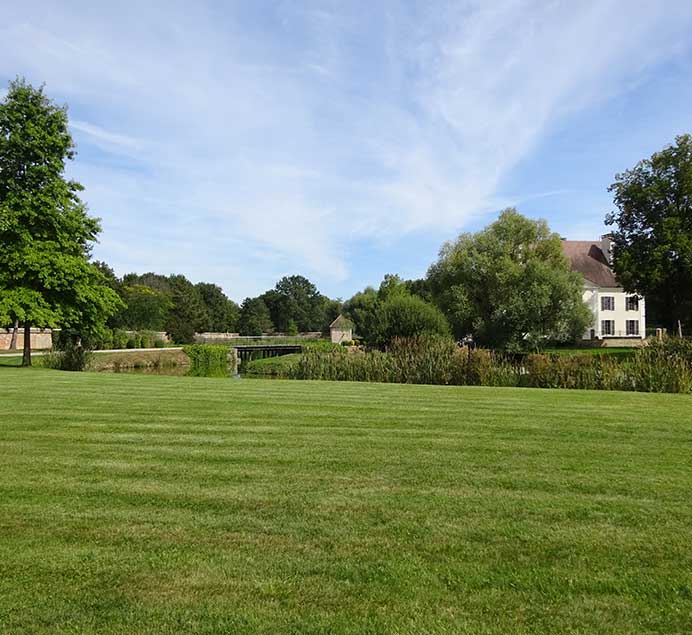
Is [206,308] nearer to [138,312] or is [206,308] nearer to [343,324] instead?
[343,324]

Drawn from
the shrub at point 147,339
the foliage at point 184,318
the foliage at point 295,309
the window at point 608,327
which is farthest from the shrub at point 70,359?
the foliage at point 295,309

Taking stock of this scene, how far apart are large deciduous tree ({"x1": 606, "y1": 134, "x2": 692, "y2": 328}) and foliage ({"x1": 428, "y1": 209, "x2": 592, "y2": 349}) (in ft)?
12.4

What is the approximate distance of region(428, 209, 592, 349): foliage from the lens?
104ft

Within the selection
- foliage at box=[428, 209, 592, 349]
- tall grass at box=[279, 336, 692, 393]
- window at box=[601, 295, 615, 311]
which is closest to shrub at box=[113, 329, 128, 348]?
foliage at box=[428, 209, 592, 349]

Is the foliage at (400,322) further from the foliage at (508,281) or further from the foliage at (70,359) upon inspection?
the foliage at (70,359)

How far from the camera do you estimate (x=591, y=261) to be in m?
57.9

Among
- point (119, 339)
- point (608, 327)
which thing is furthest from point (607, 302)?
point (119, 339)

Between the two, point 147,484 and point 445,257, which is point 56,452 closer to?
point 147,484

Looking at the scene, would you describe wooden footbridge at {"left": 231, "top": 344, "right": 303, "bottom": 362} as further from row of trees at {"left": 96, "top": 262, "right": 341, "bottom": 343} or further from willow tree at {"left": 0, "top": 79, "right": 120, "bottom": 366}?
willow tree at {"left": 0, "top": 79, "right": 120, "bottom": 366}

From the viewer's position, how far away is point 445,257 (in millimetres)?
40844

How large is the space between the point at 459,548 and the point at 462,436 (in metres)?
3.53

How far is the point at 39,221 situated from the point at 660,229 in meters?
31.7

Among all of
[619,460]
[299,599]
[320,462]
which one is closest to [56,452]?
[320,462]

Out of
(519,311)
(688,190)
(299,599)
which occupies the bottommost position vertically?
(299,599)
